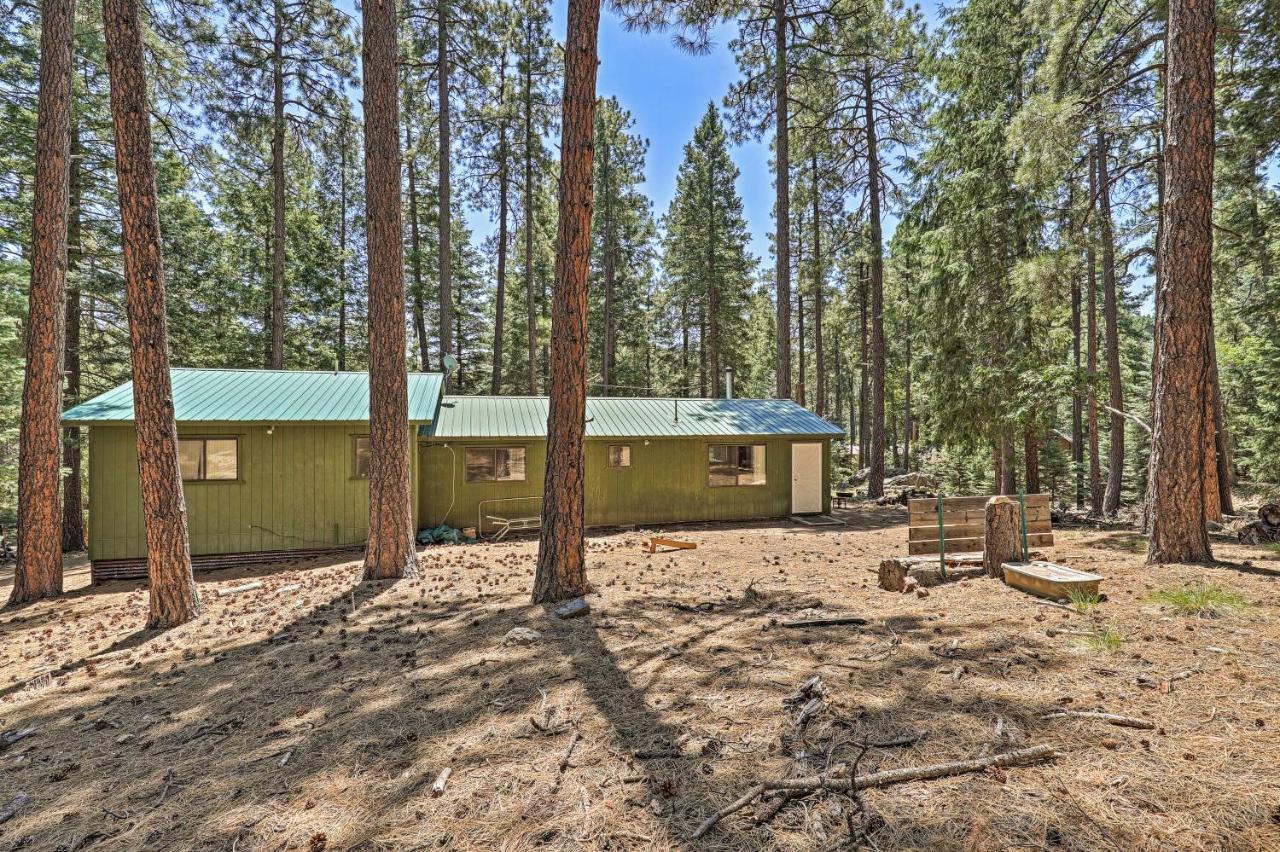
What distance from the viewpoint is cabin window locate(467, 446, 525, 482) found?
11.1m

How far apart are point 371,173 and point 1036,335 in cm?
1343

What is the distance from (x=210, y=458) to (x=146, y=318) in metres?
4.80

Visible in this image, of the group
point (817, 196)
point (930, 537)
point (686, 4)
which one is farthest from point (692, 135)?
point (930, 537)

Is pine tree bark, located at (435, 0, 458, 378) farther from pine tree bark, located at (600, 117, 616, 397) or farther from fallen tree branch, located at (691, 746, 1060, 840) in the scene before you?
fallen tree branch, located at (691, 746, 1060, 840)

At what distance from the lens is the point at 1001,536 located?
226 inches

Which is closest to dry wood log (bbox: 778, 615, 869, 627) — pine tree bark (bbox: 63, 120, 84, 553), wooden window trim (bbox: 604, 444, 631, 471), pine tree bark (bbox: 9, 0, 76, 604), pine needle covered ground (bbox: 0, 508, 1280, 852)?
pine needle covered ground (bbox: 0, 508, 1280, 852)

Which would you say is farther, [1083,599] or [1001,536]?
[1001,536]

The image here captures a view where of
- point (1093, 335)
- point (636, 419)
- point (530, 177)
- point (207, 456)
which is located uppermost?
point (530, 177)

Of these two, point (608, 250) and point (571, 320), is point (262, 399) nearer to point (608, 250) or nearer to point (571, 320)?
point (571, 320)

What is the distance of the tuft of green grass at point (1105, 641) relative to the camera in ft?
11.5

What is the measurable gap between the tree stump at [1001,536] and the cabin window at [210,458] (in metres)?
11.4

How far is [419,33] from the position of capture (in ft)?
44.9

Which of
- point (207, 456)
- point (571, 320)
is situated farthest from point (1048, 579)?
point (207, 456)

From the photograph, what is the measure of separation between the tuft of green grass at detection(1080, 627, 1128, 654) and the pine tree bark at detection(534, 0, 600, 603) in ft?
13.7
